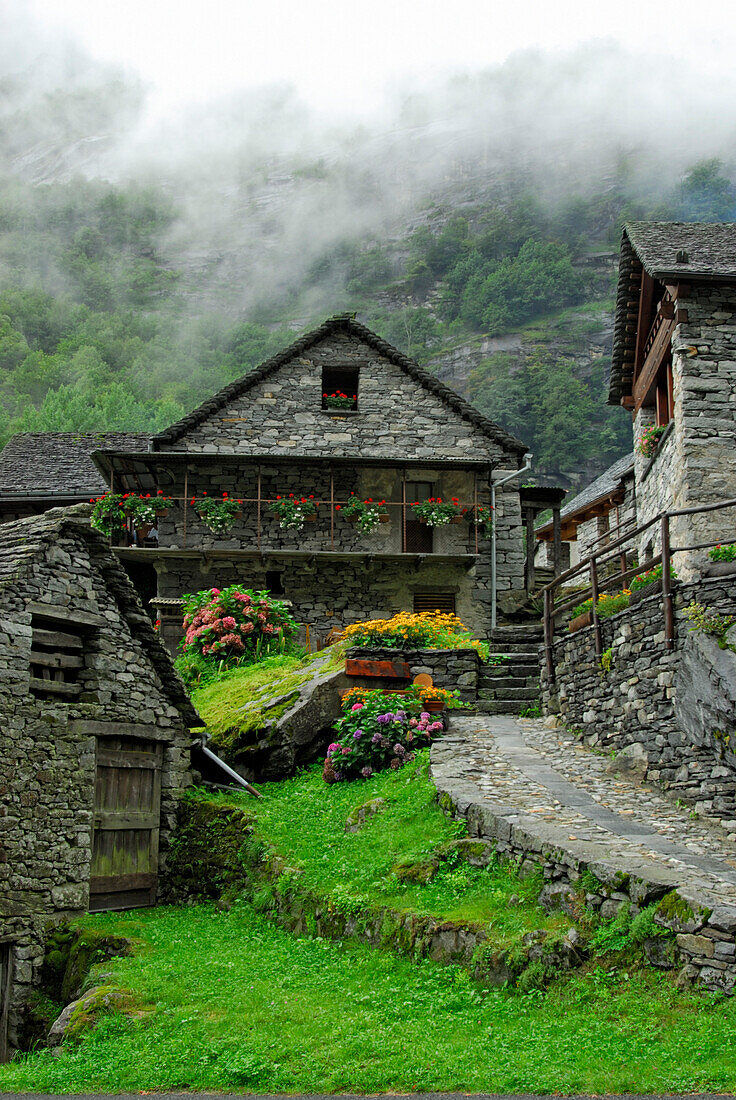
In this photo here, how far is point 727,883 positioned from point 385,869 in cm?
315

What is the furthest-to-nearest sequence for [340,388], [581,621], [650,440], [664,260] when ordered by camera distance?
[340,388] → [650,440] → [664,260] → [581,621]

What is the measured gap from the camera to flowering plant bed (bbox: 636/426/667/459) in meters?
14.3

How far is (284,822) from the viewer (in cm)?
1056

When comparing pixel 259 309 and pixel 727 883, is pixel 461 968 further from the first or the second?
pixel 259 309

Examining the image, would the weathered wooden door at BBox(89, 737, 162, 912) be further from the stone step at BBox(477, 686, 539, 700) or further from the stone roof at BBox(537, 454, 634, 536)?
the stone roof at BBox(537, 454, 634, 536)

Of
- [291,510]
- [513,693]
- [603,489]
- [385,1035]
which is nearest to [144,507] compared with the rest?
[291,510]

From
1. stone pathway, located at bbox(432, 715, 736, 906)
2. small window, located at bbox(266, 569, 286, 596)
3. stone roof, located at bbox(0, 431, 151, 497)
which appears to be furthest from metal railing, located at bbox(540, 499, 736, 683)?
stone roof, located at bbox(0, 431, 151, 497)

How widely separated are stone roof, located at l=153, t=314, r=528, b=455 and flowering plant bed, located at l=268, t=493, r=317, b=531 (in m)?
2.72

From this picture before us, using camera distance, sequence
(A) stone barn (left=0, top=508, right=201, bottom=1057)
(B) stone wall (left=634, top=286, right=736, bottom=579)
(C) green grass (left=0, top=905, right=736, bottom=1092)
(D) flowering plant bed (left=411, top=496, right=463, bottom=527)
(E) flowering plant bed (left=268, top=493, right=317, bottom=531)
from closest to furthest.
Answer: (C) green grass (left=0, top=905, right=736, bottom=1092), (A) stone barn (left=0, top=508, right=201, bottom=1057), (B) stone wall (left=634, top=286, right=736, bottom=579), (E) flowering plant bed (left=268, top=493, right=317, bottom=531), (D) flowering plant bed (left=411, top=496, right=463, bottom=527)

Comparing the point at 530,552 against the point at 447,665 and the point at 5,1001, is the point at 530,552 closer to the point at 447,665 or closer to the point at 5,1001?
the point at 447,665

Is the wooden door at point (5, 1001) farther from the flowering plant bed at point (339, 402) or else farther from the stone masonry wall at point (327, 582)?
the flowering plant bed at point (339, 402)

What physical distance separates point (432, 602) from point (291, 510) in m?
3.75

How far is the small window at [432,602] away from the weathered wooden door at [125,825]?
10015 mm

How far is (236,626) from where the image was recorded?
16.7 m
